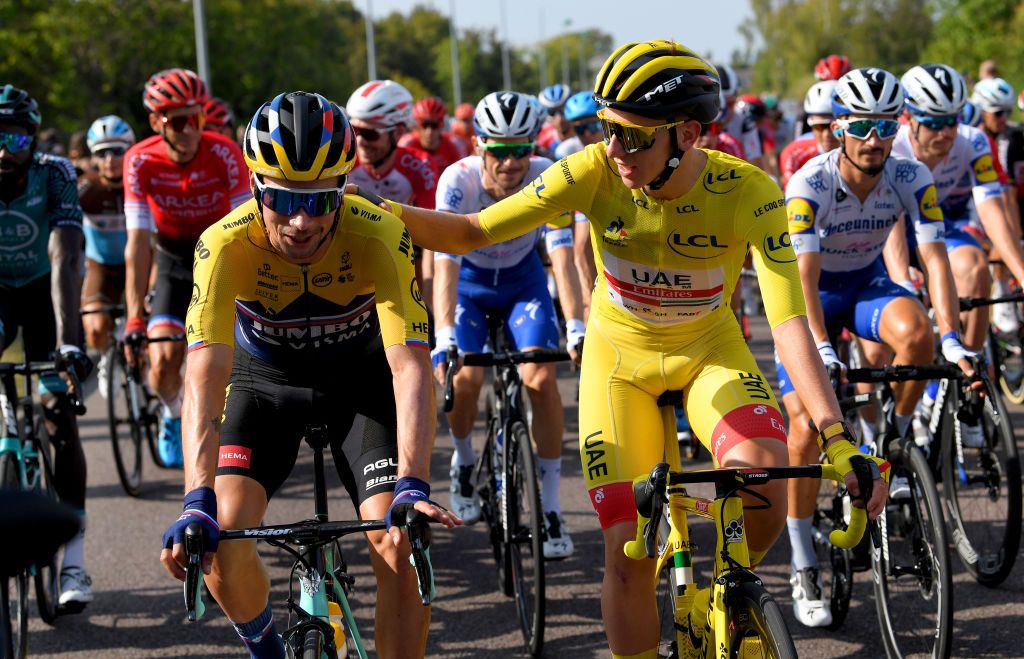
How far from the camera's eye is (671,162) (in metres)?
3.99

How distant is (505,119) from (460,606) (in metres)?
2.54

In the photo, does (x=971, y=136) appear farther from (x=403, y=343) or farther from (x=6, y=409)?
(x=6, y=409)

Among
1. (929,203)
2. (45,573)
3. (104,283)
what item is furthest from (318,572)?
(104,283)

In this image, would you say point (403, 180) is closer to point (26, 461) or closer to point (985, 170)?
point (26, 461)

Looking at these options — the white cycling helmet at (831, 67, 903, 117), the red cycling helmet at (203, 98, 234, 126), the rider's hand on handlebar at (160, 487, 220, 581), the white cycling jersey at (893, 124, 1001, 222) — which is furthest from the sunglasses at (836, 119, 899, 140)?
the red cycling helmet at (203, 98, 234, 126)

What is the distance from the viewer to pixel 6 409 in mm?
5641

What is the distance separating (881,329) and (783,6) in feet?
365

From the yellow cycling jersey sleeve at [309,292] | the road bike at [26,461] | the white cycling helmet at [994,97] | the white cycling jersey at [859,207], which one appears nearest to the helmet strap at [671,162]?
the yellow cycling jersey sleeve at [309,292]

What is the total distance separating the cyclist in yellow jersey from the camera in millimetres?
3912

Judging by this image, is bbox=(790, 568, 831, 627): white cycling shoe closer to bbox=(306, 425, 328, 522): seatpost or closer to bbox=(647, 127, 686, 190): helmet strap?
bbox=(647, 127, 686, 190): helmet strap

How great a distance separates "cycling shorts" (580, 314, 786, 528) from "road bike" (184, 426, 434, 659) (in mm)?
800

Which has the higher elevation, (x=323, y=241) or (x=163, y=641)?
(x=323, y=241)

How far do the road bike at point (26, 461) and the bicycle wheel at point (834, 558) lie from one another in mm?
3375

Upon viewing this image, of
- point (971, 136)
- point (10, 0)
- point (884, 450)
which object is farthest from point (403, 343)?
point (10, 0)
